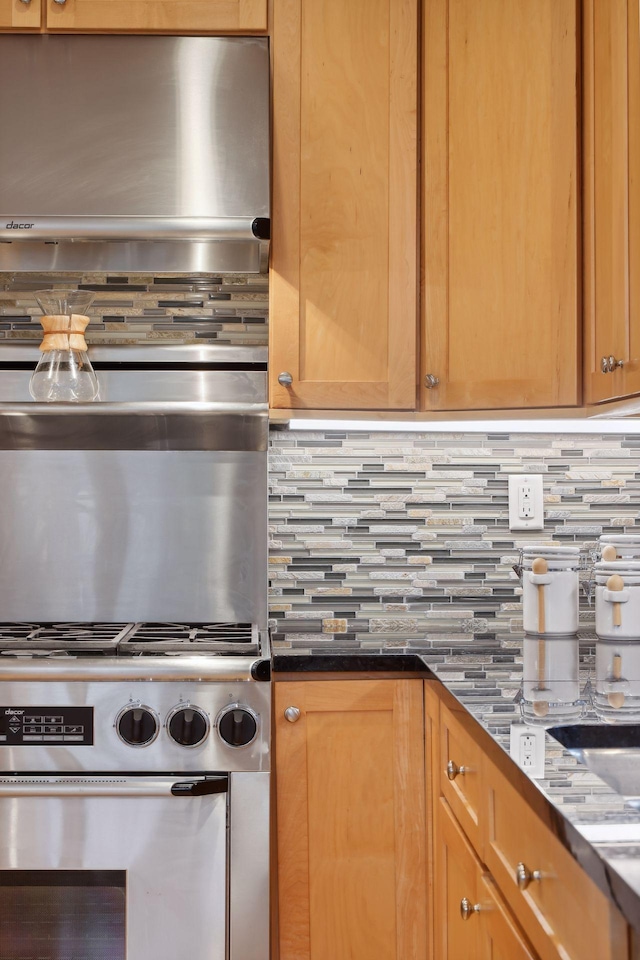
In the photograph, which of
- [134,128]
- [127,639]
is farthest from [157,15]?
[127,639]

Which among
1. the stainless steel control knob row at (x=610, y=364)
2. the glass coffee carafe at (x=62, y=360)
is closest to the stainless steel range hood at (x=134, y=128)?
the glass coffee carafe at (x=62, y=360)

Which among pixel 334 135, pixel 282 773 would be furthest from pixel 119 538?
pixel 334 135

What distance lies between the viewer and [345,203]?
6.22 ft

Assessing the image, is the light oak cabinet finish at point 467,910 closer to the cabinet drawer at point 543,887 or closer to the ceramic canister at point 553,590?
the cabinet drawer at point 543,887

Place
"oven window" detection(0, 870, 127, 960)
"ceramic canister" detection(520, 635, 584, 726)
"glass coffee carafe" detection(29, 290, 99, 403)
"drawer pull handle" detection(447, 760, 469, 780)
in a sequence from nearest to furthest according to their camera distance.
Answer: "ceramic canister" detection(520, 635, 584, 726)
"drawer pull handle" detection(447, 760, 469, 780)
"oven window" detection(0, 870, 127, 960)
"glass coffee carafe" detection(29, 290, 99, 403)

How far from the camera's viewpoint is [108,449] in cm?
219

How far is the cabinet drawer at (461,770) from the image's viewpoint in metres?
1.35

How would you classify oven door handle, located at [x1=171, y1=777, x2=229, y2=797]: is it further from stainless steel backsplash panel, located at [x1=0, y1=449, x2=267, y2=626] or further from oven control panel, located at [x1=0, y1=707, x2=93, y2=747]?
stainless steel backsplash panel, located at [x1=0, y1=449, x2=267, y2=626]

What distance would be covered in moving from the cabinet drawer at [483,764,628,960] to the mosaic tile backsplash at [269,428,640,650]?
0.89 meters

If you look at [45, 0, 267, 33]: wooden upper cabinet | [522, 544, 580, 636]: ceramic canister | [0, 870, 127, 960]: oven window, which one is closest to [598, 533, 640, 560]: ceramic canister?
[522, 544, 580, 636]: ceramic canister

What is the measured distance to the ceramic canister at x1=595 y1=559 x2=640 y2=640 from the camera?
5.57ft

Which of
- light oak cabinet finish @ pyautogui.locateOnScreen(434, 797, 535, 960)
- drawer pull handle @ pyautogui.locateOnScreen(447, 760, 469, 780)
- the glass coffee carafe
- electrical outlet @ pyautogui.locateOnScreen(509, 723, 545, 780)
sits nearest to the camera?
electrical outlet @ pyautogui.locateOnScreen(509, 723, 545, 780)

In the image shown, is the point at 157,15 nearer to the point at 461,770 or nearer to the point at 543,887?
the point at 461,770

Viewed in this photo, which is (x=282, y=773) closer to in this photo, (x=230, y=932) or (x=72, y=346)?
(x=230, y=932)
